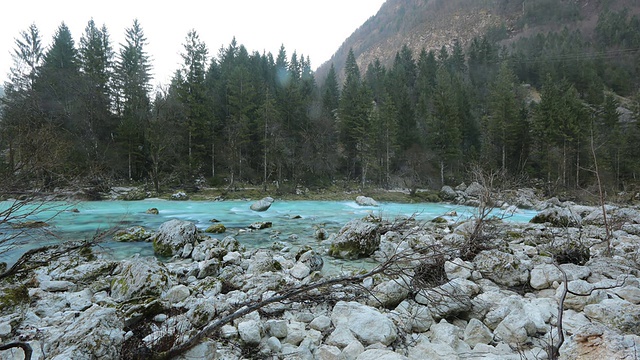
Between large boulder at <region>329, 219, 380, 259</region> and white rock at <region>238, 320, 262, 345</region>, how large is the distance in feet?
15.5

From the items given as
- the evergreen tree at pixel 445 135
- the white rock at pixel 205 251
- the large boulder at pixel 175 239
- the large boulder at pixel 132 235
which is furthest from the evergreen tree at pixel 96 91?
the evergreen tree at pixel 445 135

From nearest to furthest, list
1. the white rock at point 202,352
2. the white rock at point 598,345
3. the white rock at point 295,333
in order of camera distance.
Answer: the white rock at point 598,345
the white rock at point 202,352
the white rock at point 295,333

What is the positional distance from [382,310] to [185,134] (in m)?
31.2

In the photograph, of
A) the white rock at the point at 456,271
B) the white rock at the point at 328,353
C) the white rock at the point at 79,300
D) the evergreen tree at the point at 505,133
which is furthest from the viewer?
the evergreen tree at the point at 505,133

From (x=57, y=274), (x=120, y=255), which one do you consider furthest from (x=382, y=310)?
(x=120, y=255)

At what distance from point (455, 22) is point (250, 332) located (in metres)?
135

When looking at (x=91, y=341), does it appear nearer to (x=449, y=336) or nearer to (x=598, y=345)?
(x=449, y=336)

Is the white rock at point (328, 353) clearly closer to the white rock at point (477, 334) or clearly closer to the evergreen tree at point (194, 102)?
the white rock at point (477, 334)

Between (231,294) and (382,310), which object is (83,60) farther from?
(382,310)

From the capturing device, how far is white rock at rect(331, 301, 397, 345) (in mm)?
3317

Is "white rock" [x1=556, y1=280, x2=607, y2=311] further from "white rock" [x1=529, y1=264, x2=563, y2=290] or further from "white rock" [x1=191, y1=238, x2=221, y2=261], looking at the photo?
"white rock" [x1=191, y1=238, x2=221, y2=261]

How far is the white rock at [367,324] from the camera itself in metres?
3.32

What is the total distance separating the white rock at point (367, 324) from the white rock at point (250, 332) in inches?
39.3

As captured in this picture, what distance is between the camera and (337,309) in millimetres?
3865
